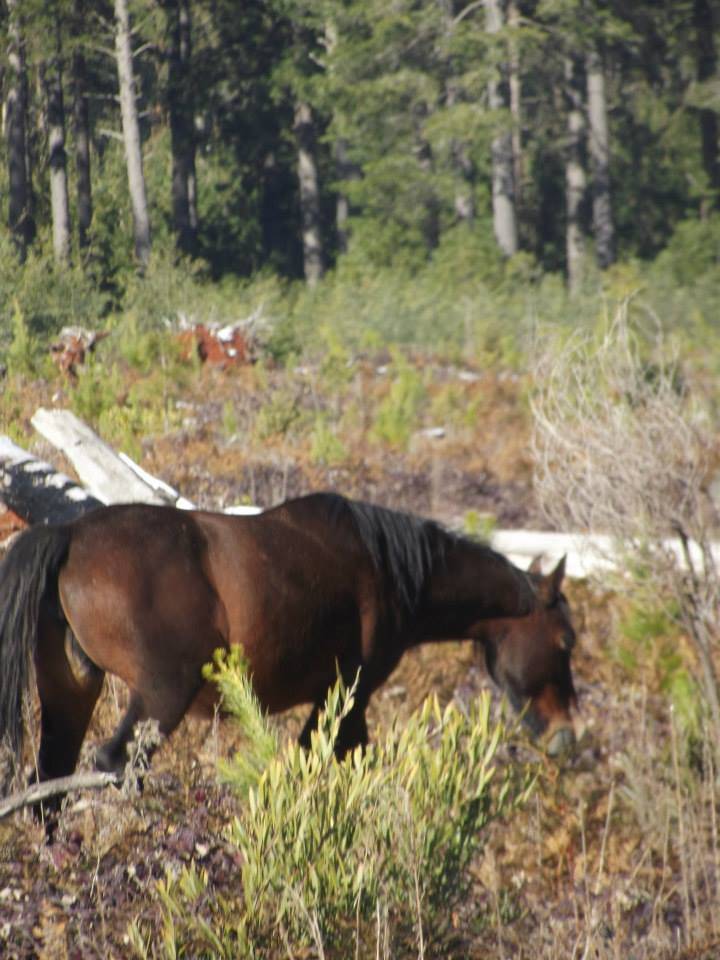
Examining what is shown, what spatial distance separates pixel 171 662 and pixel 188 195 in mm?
3536

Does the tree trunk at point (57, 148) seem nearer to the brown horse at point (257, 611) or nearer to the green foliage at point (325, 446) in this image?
the green foliage at point (325, 446)

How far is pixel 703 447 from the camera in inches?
306

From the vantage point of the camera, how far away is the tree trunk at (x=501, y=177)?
1062 centimetres

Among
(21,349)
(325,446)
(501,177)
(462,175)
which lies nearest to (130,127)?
(21,349)

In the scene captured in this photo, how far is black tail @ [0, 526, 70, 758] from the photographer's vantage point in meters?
3.82

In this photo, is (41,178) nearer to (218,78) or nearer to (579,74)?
(218,78)

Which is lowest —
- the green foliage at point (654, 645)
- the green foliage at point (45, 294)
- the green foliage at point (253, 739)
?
the green foliage at point (654, 645)

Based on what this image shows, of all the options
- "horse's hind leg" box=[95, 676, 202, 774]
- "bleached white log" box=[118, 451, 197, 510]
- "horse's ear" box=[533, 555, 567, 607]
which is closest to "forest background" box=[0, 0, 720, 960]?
"horse's hind leg" box=[95, 676, 202, 774]

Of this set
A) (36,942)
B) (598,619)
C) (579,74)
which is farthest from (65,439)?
(579,74)

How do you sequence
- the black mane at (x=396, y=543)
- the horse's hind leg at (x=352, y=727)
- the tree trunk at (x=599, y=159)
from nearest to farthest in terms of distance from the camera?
the horse's hind leg at (x=352, y=727) < the black mane at (x=396, y=543) < the tree trunk at (x=599, y=159)

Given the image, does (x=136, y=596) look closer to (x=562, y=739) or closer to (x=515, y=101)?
(x=562, y=739)

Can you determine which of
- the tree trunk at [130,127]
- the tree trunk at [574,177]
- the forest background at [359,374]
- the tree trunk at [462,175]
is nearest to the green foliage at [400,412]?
the forest background at [359,374]

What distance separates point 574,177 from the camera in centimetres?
1412

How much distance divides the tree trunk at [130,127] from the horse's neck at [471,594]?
8.64ft
